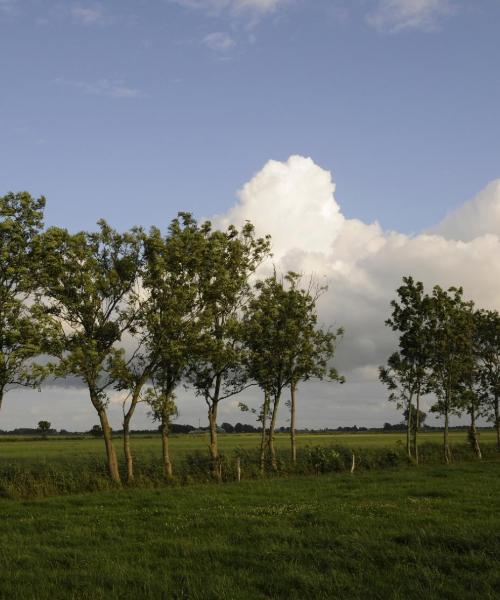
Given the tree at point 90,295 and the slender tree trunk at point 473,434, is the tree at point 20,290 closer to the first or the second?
the tree at point 90,295

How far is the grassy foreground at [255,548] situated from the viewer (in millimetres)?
12984

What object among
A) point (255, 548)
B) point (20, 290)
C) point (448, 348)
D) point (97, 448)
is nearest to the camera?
point (255, 548)

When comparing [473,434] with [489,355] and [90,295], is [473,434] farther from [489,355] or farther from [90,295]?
[90,295]

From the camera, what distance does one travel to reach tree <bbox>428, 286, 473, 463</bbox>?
61312mm

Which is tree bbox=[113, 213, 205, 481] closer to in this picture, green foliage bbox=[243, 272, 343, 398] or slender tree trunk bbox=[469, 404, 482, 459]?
green foliage bbox=[243, 272, 343, 398]

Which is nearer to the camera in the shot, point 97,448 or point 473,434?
point 473,434

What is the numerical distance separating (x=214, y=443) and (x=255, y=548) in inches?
1170

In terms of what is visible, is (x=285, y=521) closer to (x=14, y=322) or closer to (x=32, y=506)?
(x=32, y=506)

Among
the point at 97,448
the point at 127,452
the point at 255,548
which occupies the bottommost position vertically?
the point at 97,448

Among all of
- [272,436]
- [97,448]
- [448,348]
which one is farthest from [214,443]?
[97,448]

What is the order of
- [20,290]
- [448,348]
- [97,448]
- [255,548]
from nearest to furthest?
[255,548] → [20,290] → [448,348] → [97,448]

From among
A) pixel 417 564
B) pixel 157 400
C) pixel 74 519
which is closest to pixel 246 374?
pixel 157 400

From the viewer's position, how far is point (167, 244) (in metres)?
44.0

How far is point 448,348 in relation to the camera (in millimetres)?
62250
